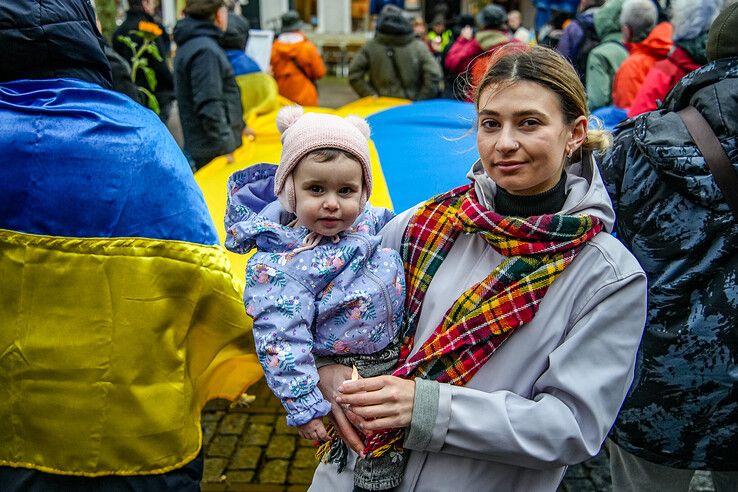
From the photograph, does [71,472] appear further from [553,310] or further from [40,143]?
[553,310]

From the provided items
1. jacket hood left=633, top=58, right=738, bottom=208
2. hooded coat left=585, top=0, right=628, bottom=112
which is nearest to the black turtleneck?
jacket hood left=633, top=58, right=738, bottom=208

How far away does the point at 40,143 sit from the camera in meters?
1.61

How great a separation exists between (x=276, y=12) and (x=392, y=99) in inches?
692

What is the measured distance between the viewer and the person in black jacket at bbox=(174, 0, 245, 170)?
4.84 m

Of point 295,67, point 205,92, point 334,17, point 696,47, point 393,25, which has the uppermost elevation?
point 696,47

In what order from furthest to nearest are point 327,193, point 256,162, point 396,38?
1. point 396,38
2. point 256,162
3. point 327,193

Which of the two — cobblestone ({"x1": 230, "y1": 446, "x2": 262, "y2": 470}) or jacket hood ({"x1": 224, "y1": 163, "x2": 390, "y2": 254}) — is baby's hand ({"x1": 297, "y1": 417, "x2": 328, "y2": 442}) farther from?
cobblestone ({"x1": 230, "y1": 446, "x2": 262, "y2": 470})

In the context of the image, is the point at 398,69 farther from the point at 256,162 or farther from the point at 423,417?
the point at 423,417

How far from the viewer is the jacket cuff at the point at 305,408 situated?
1581 mm

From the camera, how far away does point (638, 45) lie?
4891mm

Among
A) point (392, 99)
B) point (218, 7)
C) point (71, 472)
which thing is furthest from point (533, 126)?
point (392, 99)

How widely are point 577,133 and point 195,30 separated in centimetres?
388

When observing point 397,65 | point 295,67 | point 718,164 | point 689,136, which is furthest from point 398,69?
point 718,164

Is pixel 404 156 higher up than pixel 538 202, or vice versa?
pixel 538 202
